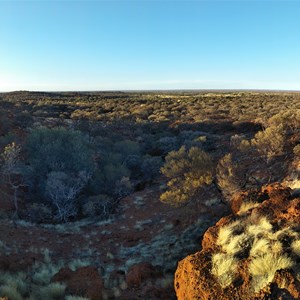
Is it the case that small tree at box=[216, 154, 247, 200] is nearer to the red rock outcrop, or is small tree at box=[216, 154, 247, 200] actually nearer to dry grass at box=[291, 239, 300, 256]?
the red rock outcrop

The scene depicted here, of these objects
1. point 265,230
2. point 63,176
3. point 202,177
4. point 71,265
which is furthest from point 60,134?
point 265,230

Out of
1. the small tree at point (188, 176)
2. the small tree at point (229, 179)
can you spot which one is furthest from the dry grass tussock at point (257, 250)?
the small tree at point (188, 176)

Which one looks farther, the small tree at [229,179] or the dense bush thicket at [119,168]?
the dense bush thicket at [119,168]

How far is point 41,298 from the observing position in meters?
8.05

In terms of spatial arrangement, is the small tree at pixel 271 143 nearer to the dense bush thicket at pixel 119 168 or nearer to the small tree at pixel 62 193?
the dense bush thicket at pixel 119 168

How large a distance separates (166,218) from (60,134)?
11.2 meters

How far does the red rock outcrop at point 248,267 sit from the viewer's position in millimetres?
5660

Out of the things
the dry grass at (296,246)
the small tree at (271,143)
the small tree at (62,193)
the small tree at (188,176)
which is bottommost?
the small tree at (62,193)

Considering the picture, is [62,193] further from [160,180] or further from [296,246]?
[296,246]

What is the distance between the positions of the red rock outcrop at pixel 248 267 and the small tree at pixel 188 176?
604 centimetres

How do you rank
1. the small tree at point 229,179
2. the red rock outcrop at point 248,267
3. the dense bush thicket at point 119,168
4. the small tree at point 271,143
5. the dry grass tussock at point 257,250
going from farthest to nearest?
the small tree at point 271,143, the dense bush thicket at point 119,168, the small tree at point 229,179, the dry grass tussock at point 257,250, the red rock outcrop at point 248,267

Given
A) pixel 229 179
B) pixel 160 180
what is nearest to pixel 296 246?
pixel 229 179

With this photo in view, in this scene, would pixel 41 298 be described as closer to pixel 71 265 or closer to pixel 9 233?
pixel 71 265

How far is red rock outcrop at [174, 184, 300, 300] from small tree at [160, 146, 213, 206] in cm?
604
